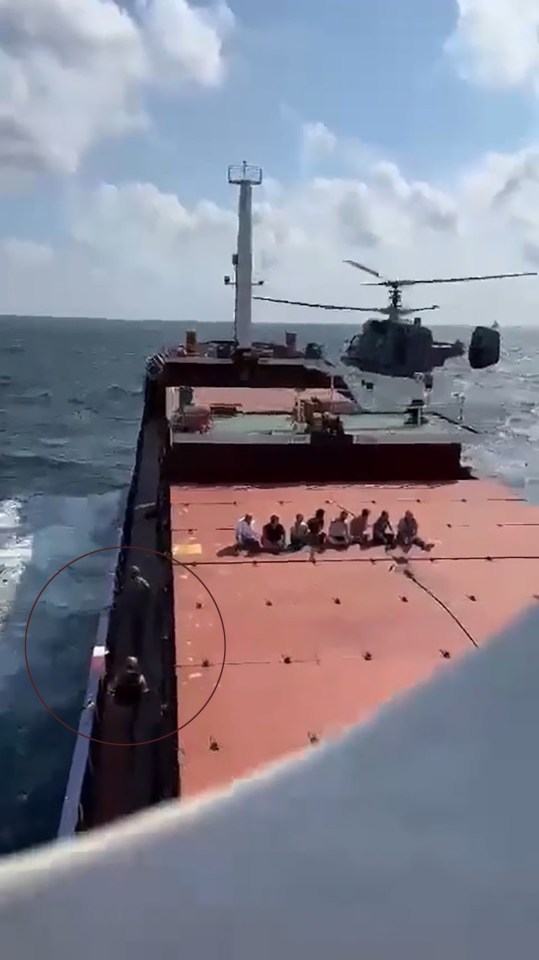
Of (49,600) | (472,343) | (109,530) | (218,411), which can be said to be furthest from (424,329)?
(49,600)

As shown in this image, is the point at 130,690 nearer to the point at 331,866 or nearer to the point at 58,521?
the point at 331,866

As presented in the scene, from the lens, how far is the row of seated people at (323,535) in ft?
43.9

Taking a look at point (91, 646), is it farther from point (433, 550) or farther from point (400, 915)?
point (400, 915)

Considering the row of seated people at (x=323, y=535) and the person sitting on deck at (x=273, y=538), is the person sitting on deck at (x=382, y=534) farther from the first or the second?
the person sitting on deck at (x=273, y=538)

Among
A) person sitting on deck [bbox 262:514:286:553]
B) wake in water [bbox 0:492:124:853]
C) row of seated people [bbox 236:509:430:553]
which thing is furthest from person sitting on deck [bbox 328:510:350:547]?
wake in water [bbox 0:492:124:853]

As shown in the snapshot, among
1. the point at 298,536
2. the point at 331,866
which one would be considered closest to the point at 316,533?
the point at 298,536

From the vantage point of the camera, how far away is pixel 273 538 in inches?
526

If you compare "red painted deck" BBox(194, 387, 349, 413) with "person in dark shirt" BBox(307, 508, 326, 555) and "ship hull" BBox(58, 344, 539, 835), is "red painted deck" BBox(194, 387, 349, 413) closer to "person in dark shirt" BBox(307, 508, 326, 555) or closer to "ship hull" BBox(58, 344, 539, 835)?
"ship hull" BBox(58, 344, 539, 835)

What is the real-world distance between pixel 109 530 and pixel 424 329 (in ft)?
50.3

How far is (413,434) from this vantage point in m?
21.9

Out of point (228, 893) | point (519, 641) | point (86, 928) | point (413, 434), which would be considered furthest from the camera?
point (413, 434)

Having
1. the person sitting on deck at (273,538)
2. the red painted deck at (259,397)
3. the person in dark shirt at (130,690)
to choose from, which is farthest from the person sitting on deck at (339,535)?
the red painted deck at (259,397)

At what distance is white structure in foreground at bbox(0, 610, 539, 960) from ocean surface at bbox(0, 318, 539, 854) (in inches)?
406

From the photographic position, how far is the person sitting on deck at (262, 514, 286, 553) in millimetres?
13328
